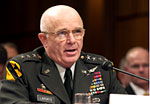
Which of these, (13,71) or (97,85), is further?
(97,85)

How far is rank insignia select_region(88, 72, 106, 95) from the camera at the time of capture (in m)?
2.42

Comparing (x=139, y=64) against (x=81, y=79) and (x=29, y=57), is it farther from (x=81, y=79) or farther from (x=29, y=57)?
(x=29, y=57)

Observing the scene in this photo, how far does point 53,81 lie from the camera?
2.36 meters

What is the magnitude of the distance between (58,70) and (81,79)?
0.57 ft

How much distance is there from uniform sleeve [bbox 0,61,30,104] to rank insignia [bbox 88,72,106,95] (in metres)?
0.47

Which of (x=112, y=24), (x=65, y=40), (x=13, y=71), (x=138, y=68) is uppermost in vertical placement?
(x=65, y=40)

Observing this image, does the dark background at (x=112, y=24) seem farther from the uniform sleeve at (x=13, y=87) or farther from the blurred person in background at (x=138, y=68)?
the uniform sleeve at (x=13, y=87)

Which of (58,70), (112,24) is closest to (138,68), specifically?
(112,24)

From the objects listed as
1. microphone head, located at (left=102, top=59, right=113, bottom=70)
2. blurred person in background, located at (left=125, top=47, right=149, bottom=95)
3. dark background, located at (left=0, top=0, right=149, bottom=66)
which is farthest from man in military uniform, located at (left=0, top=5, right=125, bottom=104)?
dark background, located at (left=0, top=0, right=149, bottom=66)

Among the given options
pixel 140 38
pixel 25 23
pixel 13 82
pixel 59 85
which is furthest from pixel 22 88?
pixel 25 23

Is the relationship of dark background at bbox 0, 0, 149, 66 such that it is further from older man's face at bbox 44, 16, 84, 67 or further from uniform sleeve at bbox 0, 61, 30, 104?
uniform sleeve at bbox 0, 61, 30, 104

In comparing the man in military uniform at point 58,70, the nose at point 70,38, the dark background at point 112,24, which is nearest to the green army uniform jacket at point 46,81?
the man in military uniform at point 58,70

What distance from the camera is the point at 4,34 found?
25.2 ft

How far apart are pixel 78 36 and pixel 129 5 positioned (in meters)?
3.44
